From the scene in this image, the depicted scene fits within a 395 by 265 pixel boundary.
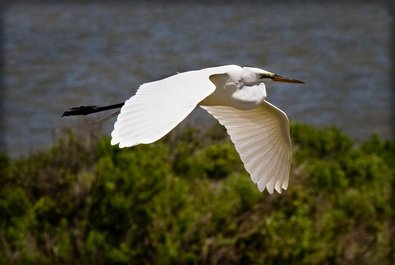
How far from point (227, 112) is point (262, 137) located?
7.0 inches

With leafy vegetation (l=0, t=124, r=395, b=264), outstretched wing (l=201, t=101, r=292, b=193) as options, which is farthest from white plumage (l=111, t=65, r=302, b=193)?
leafy vegetation (l=0, t=124, r=395, b=264)

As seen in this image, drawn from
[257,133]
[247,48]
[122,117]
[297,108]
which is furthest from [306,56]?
[122,117]

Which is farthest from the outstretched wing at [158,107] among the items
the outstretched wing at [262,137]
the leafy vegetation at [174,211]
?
the leafy vegetation at [174,211]

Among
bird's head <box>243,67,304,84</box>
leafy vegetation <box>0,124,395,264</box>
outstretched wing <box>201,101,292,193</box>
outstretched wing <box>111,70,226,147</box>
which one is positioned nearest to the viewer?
outstretched wing <box>111,70,226,147</box>

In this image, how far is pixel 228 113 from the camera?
206 inches

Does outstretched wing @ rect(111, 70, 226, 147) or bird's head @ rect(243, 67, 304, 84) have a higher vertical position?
outstretched wing @ rect(111, 70, 226, 147)

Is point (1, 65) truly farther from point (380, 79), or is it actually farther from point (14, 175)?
point (14, 175)

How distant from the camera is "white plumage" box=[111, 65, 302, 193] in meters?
3.74

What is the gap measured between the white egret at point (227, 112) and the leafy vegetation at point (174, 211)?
3.94 feet

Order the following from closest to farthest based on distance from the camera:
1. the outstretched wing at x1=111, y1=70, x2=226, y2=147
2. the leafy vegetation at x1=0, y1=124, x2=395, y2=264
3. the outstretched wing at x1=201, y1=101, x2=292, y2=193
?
the outstretched wing at x1=111, y1=70, x2=226, y2=147
the outstretched wing at x1=201, y1=101, x2=292, y2=193
the leafy vegetation at x1=0, y1=124, x2=395, y2=264

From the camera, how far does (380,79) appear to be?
1168 cm

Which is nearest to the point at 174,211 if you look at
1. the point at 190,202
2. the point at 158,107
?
the point at 190,202

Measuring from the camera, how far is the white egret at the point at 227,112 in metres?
3.74

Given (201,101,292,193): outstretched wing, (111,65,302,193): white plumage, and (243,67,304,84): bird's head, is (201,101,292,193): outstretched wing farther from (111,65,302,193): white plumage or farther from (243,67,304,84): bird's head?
(243,67,304,84): bird's head
